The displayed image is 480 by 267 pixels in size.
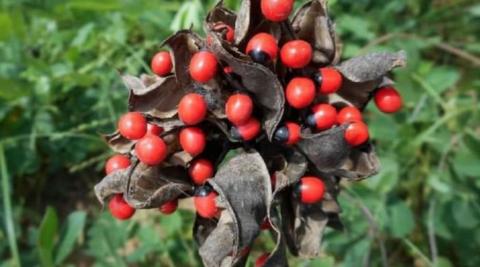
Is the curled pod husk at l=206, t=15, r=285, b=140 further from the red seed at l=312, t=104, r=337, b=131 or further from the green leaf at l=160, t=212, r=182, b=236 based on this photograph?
the green leaf at l=160, t=212, r=182, b=236

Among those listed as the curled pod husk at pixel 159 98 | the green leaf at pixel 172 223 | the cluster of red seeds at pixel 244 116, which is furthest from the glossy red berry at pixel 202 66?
the green leaf at pixel 172 223

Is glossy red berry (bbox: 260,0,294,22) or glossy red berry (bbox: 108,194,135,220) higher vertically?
glossy red berry (bbox: 260,0,294,22)

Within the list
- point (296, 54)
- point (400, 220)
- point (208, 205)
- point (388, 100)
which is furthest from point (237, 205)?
point (400, 220)

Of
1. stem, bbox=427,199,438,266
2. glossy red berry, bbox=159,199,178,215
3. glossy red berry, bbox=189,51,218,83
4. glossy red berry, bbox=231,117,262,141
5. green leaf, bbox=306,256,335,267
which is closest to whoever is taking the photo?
glossy red berry, bbox=189,51,218,83

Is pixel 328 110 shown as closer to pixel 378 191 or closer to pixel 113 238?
pixel 378 191

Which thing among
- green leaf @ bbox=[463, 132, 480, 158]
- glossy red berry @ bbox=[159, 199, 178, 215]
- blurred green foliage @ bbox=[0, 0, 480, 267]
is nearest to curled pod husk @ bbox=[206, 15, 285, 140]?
glossy red berry @ bbox=[159, 199, 178, 215]

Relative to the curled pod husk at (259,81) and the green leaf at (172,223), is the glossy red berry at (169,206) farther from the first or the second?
the green leaf at (172,223)

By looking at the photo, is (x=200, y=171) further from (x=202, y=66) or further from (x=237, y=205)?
(x=202, y=66)
